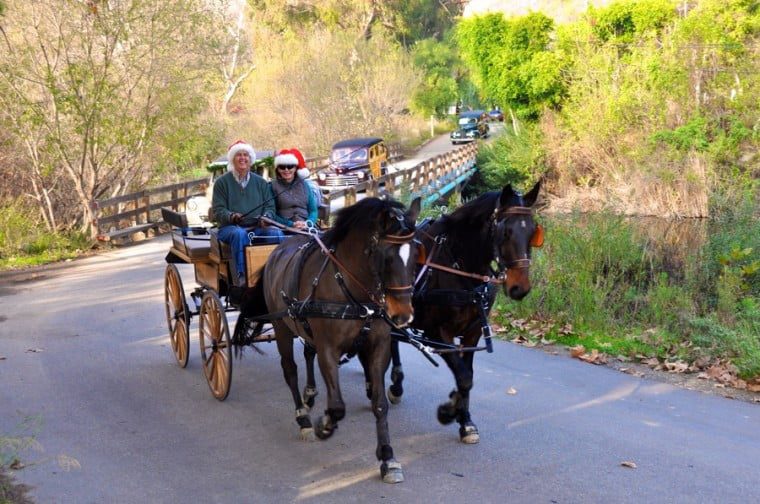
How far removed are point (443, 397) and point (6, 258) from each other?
15.8 metres

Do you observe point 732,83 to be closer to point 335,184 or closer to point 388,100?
point 335,184

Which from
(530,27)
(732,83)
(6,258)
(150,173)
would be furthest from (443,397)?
(530,27)

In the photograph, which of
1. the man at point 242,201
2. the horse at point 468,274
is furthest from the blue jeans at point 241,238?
the horse at point 468,274

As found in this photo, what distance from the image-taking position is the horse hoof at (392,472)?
6.49m

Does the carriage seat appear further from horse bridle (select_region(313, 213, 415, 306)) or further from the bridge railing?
the bridge railing

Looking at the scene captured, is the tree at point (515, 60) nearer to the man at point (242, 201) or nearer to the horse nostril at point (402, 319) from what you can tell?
the man at point (242, 201)

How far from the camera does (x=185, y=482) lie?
670 cm

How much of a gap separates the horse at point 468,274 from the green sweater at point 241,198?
6.83 ft

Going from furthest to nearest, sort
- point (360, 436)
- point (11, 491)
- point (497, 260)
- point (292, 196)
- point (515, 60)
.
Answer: point (515, 60)
point (292, 196)
point (360, 436)
point (497, 260)
point (11, 491)

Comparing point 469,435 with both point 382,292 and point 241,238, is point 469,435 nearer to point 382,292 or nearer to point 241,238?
point 382,292

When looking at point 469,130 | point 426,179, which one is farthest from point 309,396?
point 469,130

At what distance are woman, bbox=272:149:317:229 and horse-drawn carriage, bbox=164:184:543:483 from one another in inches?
31.3

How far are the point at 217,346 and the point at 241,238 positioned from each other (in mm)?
1177

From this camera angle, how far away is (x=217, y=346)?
29.4ft
